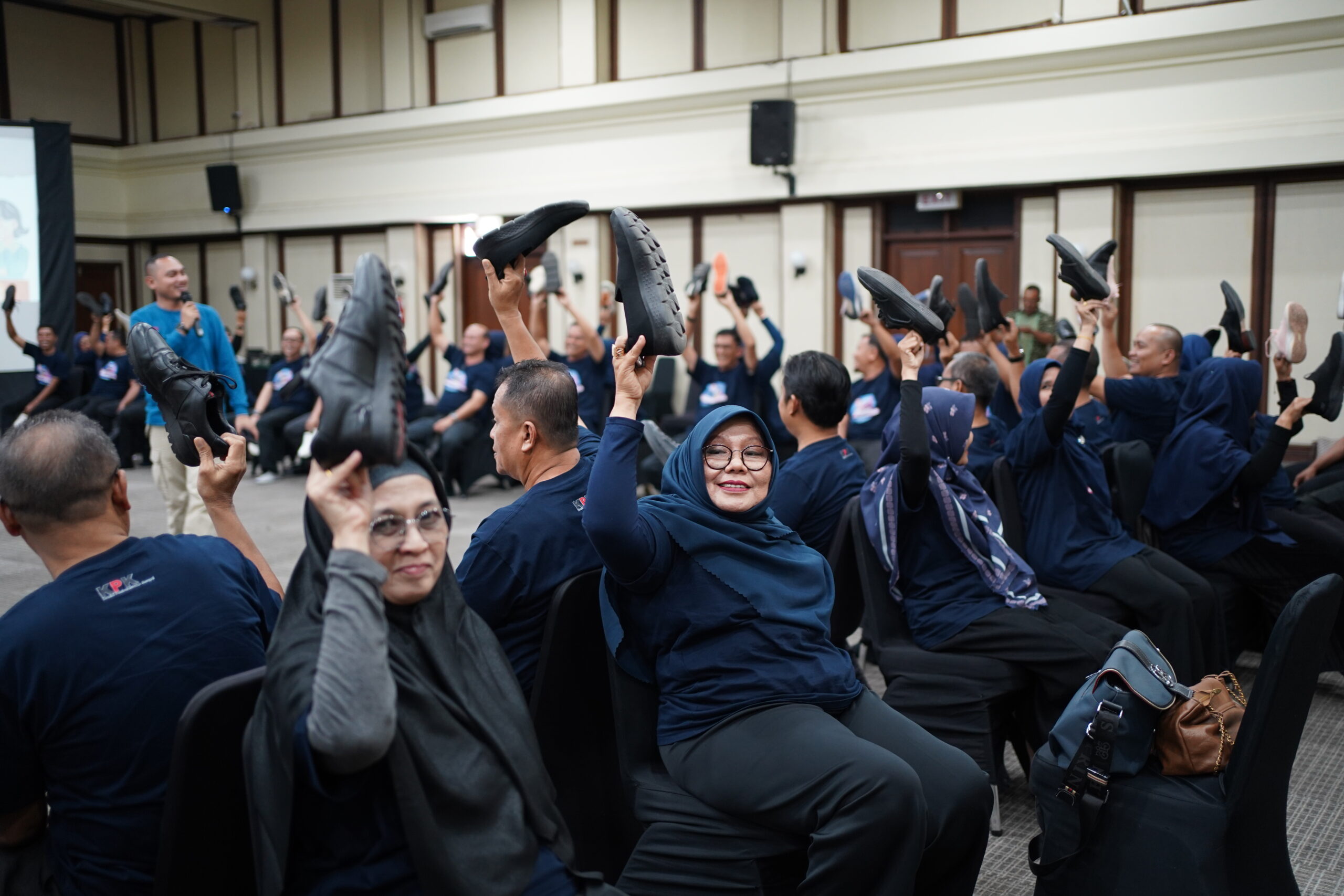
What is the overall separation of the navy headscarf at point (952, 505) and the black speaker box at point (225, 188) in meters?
12.4

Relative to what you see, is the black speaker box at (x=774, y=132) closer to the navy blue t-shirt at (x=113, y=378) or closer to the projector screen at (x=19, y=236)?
the navy blue t-shirt at (x=113, y=378)

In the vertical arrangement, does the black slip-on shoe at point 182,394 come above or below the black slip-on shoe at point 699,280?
below

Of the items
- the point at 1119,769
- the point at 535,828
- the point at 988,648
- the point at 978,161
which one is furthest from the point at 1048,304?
the point at 535,828

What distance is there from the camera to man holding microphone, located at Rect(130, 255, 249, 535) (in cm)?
523

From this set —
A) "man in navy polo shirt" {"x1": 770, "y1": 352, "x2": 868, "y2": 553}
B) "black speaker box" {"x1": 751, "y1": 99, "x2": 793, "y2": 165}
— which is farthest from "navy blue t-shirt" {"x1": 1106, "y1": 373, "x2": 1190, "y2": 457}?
"black speaker box" {"x1": 751, "y1": 99, "x2": 793, "y2": 165}

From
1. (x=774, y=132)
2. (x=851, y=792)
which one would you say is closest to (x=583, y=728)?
(x=851, y=792)

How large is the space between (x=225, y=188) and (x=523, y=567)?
12.9m

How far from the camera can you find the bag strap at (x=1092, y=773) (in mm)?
2137

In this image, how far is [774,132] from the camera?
955cm

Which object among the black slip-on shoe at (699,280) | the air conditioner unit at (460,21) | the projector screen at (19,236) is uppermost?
the air conditioner unit at (460,21)

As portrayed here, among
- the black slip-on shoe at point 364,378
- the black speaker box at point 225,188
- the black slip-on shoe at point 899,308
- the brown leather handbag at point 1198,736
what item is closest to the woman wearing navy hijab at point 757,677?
the brown leather handbag at point 1198,736

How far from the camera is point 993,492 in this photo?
3697 millimetres

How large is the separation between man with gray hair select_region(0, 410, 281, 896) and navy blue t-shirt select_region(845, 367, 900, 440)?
4.48 metres

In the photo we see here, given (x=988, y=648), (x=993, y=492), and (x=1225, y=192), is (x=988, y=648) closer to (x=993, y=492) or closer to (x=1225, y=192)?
(x=993, y=492)
